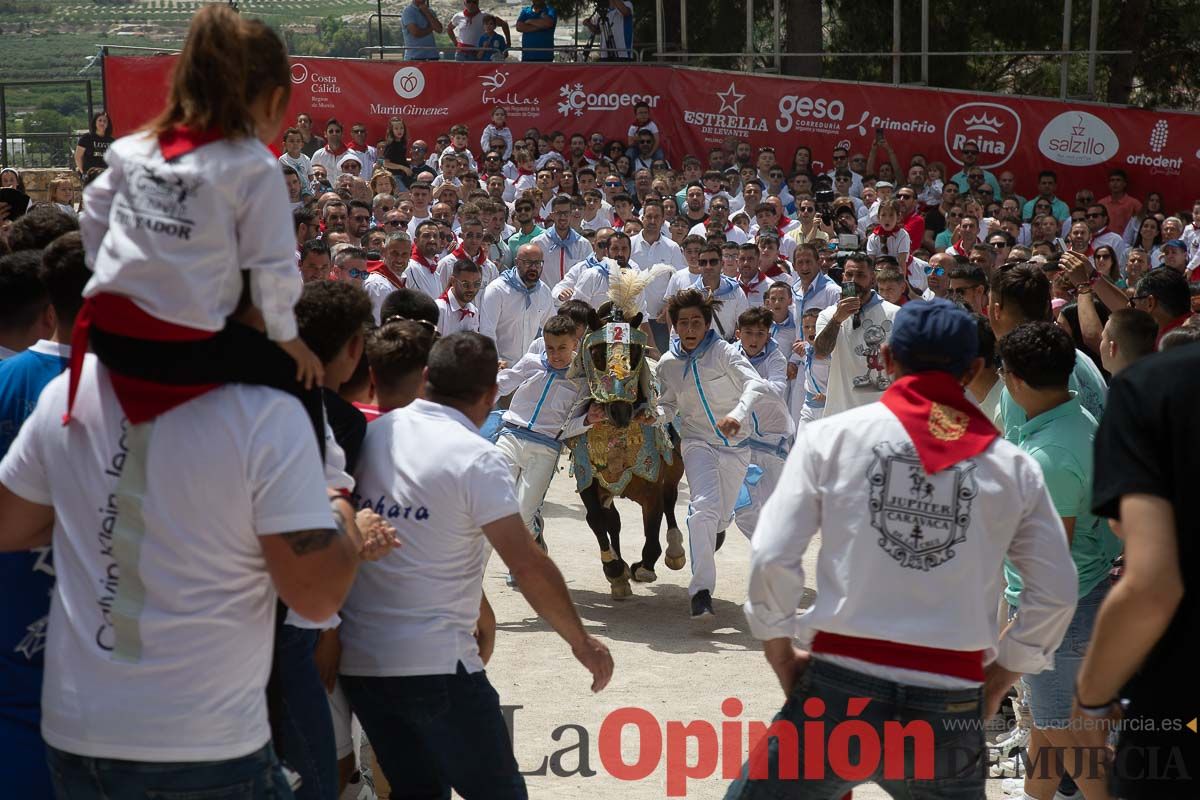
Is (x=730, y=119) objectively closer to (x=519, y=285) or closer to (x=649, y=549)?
(x=519, y=285)

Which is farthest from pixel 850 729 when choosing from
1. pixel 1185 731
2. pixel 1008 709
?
pixel 1008 709

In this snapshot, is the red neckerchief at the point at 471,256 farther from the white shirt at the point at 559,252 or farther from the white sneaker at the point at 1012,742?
the white sneaker at the point at 1012,742

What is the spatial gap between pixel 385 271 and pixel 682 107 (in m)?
10.8

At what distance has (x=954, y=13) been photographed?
22.4m

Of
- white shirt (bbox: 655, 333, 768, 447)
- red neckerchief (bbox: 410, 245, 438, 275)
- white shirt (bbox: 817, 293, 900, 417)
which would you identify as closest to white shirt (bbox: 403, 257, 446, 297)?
red neckerchief (bbox: 410, 245, 438, 275)

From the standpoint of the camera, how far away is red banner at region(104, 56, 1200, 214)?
18266 millimetres

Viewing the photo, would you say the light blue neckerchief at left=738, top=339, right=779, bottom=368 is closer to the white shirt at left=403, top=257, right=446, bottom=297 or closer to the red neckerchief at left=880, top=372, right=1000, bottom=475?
the white shirt at left=403, top=257, right=446, bottom=297

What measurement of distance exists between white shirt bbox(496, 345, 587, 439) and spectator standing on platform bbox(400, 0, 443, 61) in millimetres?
13990

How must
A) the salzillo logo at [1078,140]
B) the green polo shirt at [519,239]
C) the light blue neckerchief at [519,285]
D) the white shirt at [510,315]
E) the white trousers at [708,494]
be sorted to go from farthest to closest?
the salzillo logo at [1078,140] < the green polo shirt at [519,239] < the light blue neckerchief at [519,285] < the white shirt at [510,315] < the white trousers at [708,494]

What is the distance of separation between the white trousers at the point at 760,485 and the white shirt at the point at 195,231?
6472mm

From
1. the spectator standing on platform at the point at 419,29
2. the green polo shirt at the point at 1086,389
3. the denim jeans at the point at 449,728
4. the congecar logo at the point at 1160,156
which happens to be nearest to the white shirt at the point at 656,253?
the congecar logo at the point at 1160,156

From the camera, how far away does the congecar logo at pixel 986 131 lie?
18.2 meters

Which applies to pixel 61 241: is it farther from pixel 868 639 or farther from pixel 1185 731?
pixel 1185 731

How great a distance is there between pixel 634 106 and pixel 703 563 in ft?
44.3
